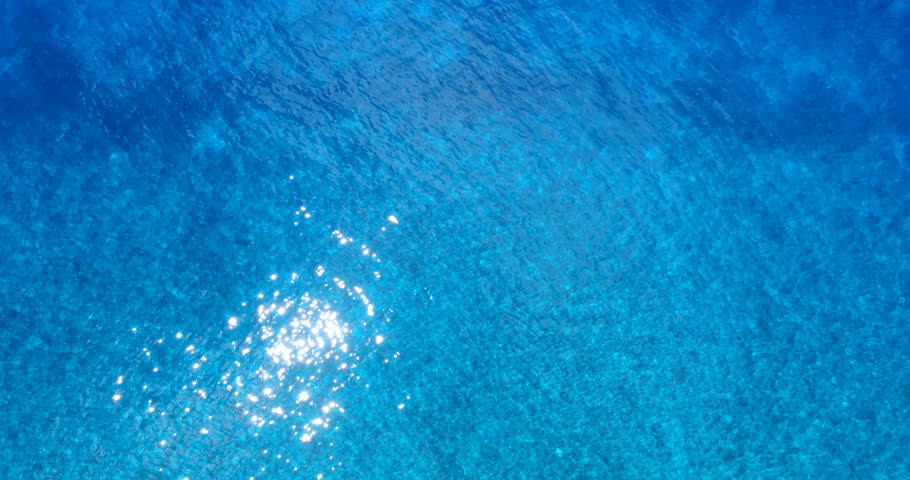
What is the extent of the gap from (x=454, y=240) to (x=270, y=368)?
59cm

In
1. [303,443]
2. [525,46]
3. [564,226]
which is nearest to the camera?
[303,443]

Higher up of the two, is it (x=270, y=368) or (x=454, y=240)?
(x=454, y=240)

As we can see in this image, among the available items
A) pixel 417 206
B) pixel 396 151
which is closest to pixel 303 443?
pixel 417 206

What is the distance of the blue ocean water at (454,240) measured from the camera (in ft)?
5.79

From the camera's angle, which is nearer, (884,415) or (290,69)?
(884,415)

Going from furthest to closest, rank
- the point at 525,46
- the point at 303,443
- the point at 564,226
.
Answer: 1. the point at 525,46
2. the point at 564,226
3. the point at 303,443

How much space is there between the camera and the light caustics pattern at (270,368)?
1752 mm

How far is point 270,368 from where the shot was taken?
1.79 metres

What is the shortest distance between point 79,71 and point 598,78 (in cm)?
150

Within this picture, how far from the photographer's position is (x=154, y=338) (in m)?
1.80

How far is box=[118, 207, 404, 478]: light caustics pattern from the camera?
1.75 m

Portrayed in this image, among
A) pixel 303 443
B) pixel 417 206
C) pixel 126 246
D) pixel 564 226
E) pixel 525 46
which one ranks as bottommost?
pixel 303 443

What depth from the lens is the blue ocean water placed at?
1.76 meters

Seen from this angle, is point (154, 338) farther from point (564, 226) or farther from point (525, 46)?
point (525, 46)
